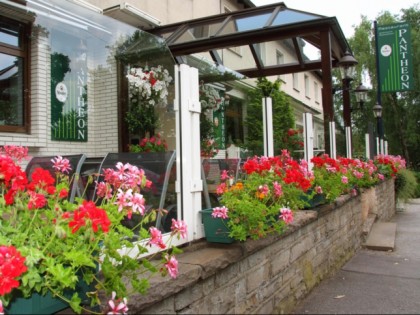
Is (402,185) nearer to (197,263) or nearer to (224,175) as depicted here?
(224,175)

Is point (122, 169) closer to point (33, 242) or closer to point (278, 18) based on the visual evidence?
point (33, 242)

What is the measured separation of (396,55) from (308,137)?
10.3 m

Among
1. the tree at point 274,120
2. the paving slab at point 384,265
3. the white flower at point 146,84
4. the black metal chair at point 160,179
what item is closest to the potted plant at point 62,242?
the black metal chair at point 160,179

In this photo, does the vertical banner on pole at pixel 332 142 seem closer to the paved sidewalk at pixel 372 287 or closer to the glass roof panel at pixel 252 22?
the paved sidewalk at pixel 372 287

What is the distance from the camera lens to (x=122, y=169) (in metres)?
1.83

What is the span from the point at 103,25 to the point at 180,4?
370 centimetres

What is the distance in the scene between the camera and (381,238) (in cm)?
684

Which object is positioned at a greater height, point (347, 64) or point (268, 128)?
point (347, 64)

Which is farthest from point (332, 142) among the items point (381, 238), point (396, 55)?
point (396, 55)

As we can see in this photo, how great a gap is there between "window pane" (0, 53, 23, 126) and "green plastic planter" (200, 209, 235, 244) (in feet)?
11.7

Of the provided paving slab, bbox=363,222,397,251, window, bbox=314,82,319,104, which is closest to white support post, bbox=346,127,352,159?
paving slab, bbox=363,222,397,251

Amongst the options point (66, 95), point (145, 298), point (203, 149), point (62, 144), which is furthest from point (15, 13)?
point (145, 298)

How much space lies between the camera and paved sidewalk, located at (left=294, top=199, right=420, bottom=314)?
3.54 metres

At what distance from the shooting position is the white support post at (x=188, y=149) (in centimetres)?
267
